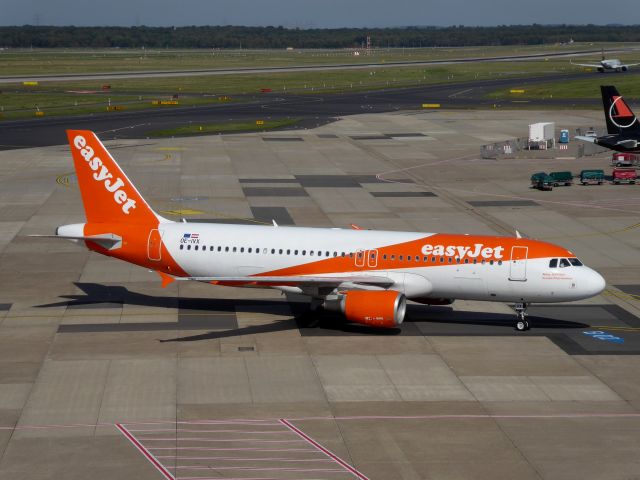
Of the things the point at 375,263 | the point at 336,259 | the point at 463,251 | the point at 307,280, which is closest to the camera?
the point at 307,280

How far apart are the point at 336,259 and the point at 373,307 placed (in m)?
3.58

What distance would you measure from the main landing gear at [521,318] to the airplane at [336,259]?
4 centimetres

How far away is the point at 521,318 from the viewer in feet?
148

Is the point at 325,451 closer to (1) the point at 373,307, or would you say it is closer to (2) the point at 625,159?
(1) the point at 373,307

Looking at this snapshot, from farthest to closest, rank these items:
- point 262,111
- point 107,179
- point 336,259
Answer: point 262,111
point 107,179
point 336,259

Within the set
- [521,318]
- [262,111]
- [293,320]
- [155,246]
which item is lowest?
[262,111]

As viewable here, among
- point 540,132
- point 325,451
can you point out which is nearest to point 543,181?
point 540,132

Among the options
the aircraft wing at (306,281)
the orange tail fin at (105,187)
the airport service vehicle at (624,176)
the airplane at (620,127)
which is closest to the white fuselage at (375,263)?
the aircraft wing at (306,281)

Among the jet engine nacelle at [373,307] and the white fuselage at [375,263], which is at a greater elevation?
the white fuselage at [375,263]

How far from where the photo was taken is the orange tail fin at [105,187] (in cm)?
4803

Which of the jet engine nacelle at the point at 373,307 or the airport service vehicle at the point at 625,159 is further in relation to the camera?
the airport service vehicle at the point at 625,159

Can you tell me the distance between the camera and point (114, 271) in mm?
55531

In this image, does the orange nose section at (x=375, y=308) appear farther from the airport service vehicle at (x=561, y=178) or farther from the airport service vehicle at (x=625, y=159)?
the airport service vehicle at (x=625, y=159)

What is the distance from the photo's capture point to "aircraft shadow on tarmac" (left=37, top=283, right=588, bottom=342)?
44500 mm
